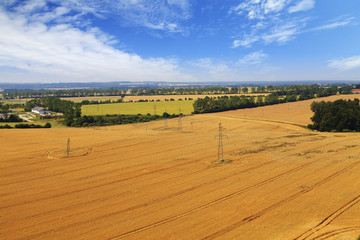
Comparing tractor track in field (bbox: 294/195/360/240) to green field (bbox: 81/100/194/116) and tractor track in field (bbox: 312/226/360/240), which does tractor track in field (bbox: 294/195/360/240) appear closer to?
tractor track in field (bbox: 312/226/360/240)

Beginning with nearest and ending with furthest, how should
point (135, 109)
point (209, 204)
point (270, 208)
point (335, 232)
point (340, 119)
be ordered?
1. point (335, 232)
2. point (270, 208)
3. point (209, 204)
4. point (340, 119)
5. point (135, 109)

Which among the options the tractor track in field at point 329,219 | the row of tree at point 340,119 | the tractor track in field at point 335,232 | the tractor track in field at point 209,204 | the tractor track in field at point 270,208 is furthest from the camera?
the row of tree at point 340,119

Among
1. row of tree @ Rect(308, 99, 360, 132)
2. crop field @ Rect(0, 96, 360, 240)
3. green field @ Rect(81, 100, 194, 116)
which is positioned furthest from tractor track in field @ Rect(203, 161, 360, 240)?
green field @ Rect(81, 100, 194, 116)

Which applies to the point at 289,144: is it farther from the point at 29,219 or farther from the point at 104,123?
the point at 104,123

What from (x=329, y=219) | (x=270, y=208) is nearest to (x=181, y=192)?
(x=270, y=208)

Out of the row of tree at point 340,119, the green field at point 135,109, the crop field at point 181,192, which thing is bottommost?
the crop field at point 181,192

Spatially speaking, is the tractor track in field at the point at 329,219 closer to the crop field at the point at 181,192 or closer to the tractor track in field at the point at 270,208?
the crop field at the point at 181,192

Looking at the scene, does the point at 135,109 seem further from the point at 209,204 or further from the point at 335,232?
the point at 335,232

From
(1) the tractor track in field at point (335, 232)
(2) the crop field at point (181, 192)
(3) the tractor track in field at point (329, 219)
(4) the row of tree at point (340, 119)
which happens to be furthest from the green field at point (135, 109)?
(1) the tractor track in field at point (335, 232)
